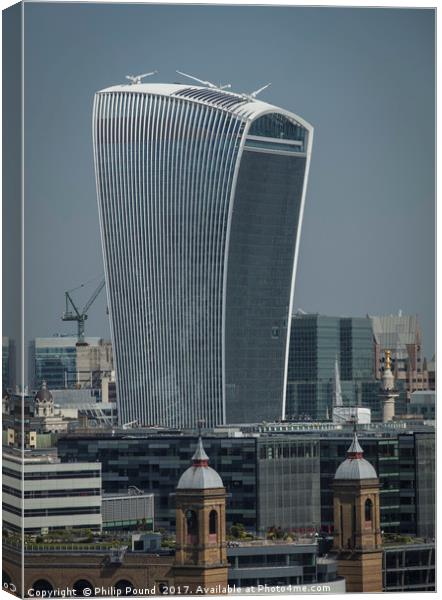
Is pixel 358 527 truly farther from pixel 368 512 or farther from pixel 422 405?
pixel 422 405

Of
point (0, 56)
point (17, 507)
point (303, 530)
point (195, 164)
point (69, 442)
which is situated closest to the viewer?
point (0, 56)

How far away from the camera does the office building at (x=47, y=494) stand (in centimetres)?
7788

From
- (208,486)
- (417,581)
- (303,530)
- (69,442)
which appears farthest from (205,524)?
(69,442)

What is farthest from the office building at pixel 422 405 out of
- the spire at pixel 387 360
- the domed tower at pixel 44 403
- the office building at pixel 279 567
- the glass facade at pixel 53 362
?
the office building at pixel 279 567

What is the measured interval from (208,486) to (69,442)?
19.8m

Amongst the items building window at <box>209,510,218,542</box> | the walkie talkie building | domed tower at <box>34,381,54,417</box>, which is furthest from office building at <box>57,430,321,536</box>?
building window at <box>209,510,218,542</box>

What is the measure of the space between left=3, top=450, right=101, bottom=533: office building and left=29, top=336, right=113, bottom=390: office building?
8.03 metres

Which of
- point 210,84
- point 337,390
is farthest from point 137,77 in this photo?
point 337,390

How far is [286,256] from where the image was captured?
10712 centimetres

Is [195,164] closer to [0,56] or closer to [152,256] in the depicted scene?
[152,256]

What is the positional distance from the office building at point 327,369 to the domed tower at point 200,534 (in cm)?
3363

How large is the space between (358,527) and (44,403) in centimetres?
2427

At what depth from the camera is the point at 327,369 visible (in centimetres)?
12194

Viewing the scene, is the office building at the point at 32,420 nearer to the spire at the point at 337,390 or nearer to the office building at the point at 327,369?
the office building at the point at 327,369
